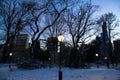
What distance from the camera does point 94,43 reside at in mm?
89625

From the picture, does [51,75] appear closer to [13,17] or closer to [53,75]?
[53,75]

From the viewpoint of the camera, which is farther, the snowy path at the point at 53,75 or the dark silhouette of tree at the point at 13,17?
the dark silhouette of tree at the point at 13,17

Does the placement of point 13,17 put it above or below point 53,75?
above

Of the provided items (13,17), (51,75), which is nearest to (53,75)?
(51,75)

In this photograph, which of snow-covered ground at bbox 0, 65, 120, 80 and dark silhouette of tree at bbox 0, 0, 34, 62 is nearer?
snow-covered ground at bbox 0, 65, 120, 80

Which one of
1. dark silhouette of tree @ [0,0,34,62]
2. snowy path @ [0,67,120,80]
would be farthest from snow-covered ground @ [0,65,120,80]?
dark silhouette of tree @ [0,0,34,62]

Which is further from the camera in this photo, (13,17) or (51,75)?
(13,17)

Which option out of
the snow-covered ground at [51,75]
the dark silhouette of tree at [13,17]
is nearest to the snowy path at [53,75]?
the snow-covered ground at [51,75]

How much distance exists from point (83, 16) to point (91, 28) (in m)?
3.59

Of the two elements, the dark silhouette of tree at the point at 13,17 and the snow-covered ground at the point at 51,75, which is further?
the dark silhouette of tree at the point at 13,17

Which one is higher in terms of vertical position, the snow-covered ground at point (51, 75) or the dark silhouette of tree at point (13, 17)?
the dark silhouette of tree at point (13, 17)

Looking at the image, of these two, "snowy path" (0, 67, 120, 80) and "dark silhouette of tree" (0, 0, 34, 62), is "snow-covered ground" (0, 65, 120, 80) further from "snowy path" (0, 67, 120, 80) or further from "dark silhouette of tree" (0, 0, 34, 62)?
"dark silhouette of tree" (0, 0, 34, 62)

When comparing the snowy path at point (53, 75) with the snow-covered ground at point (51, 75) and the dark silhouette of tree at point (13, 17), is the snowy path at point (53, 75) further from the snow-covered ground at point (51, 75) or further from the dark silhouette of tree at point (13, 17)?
the dark silhouette of tree at point (13, 17)

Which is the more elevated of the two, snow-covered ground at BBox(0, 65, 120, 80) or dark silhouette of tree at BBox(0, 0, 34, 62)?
dark silhouette of tree at BBox(0, 0, 34, 62)
